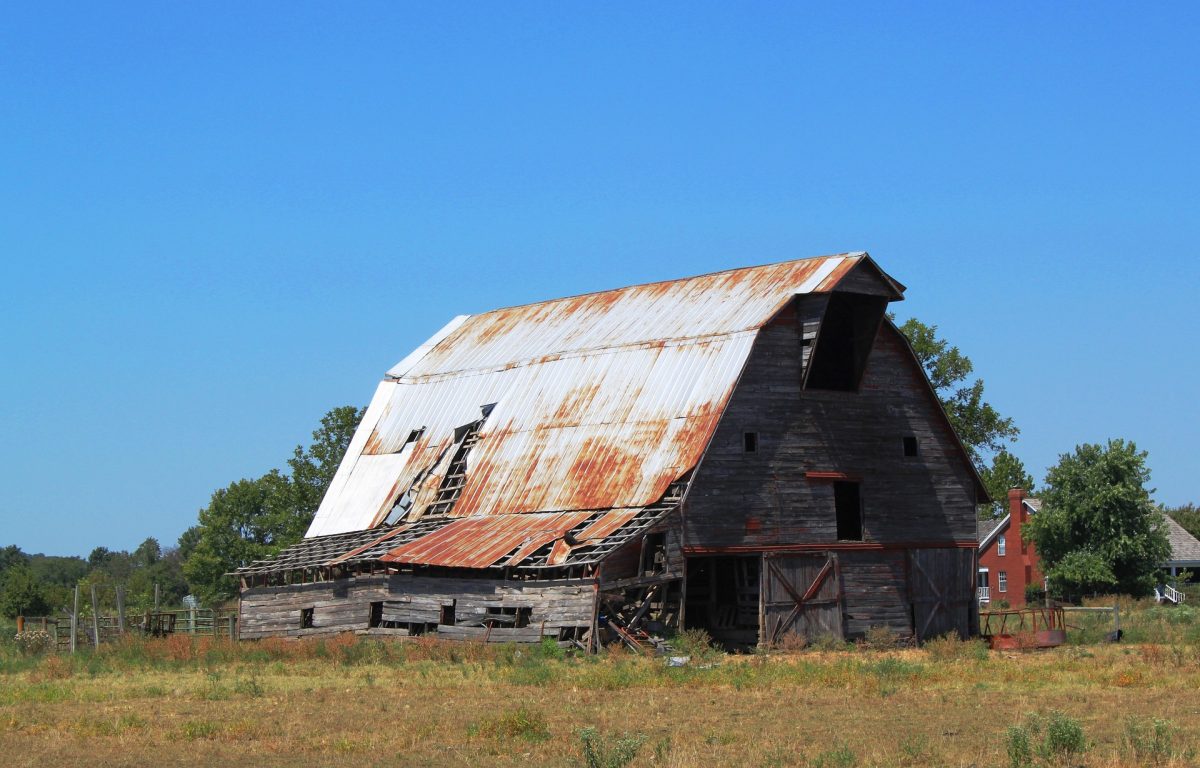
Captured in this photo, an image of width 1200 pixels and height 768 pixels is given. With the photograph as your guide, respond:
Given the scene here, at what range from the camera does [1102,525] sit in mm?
61375

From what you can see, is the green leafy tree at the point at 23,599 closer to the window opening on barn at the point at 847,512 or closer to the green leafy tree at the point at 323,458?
the green leafy tree at the point at 323,458

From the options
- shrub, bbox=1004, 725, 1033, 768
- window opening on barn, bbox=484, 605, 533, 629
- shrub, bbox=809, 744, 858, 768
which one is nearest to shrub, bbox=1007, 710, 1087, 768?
shrub, bbox=1004, 725, 1033, 768

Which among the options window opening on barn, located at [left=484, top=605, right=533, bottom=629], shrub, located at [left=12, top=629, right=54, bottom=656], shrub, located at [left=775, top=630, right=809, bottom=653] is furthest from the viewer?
shrub, located at [left=12, top=629, right=54, bottom=656]

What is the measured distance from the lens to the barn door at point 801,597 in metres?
35.5

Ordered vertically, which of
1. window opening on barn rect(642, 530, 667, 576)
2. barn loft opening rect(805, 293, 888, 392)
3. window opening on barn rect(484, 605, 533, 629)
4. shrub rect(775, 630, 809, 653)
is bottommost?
shrub rect(775, 630, 809, 653)

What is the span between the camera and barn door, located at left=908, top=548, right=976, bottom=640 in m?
38.3

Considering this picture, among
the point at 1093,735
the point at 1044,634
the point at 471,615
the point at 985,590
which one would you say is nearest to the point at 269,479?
the point at 985,590

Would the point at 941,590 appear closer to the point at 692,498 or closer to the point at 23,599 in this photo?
the point at 692,498

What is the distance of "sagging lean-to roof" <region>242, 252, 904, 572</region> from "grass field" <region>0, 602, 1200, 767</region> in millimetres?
4963

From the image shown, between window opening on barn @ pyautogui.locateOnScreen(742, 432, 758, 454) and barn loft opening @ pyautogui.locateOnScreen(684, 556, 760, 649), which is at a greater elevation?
window opening on barn @ pyautogui.locateOnScreen(742, 432, 758, 454)

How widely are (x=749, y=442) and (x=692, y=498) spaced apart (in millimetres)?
2162

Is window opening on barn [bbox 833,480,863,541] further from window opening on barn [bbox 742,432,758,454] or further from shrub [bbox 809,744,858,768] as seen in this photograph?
shrub [bbox 809,744,858,768]

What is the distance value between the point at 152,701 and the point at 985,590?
5571 centimetres

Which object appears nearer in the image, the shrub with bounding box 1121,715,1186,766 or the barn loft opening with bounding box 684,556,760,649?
the shrub with bounding box 1121,715,1186,766
